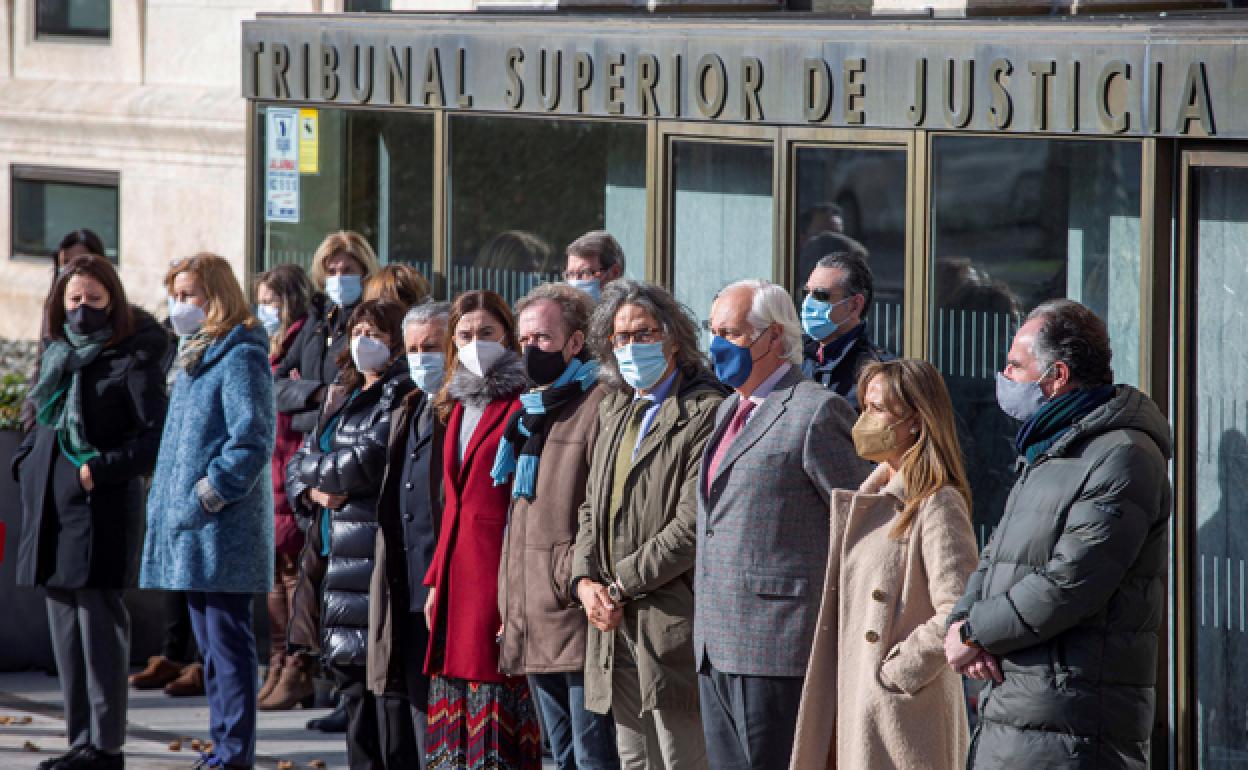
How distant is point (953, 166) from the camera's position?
8.49 metres

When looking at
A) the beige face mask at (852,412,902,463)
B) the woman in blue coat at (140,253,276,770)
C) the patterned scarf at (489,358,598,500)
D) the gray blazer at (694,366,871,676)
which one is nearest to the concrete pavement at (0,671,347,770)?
the woman in blue coat at (140,253,276,770)

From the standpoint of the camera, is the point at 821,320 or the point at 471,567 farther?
the point at 821,320

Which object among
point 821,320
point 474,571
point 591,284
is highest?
Result: point 591,284

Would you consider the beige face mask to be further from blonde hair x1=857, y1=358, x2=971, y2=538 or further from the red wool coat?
the red wool coat

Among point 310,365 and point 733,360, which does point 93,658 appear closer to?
point 310,365

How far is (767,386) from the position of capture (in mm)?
6449

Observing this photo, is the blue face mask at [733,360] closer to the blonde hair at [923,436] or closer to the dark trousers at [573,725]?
the blonde hair at [923,436]

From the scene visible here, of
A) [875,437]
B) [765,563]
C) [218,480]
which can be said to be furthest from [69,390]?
[875,437]

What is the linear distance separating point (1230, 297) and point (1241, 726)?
1.47 meters

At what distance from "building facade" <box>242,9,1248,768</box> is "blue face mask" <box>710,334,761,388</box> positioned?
1878 mm

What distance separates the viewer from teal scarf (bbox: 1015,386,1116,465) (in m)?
5.52

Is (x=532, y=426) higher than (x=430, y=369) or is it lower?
lower

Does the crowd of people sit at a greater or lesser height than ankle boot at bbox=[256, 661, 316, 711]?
greater

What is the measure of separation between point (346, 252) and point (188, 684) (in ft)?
6.84
